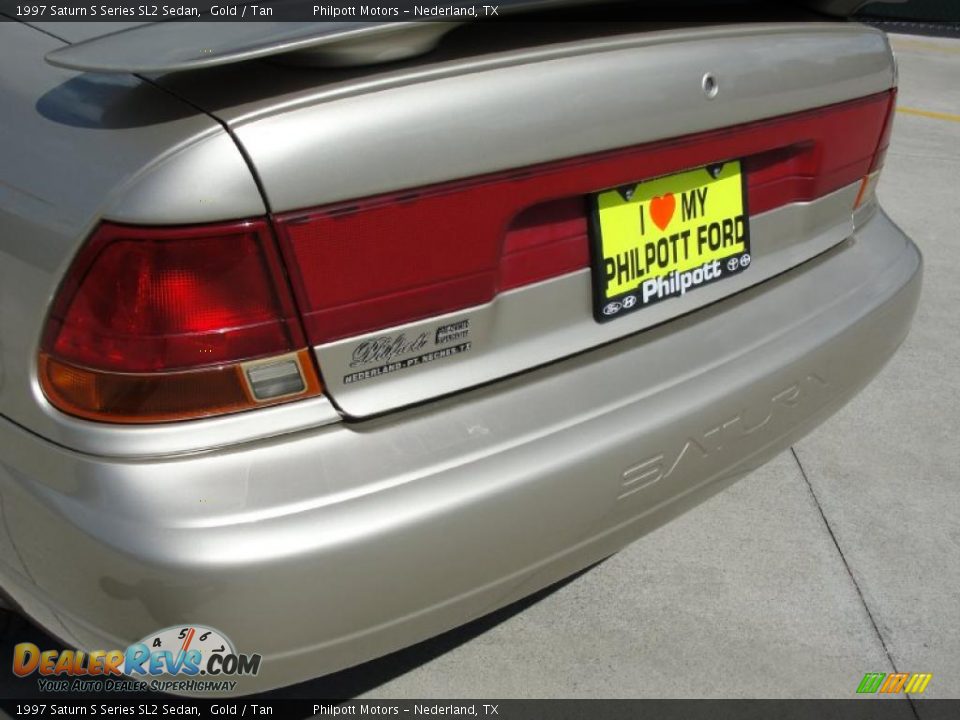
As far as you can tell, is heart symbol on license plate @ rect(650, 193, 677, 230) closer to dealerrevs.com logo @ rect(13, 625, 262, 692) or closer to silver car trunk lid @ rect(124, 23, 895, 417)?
silver car trunk lid @ rect(124, 23, 895, 417)

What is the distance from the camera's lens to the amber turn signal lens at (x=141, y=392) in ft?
4.79

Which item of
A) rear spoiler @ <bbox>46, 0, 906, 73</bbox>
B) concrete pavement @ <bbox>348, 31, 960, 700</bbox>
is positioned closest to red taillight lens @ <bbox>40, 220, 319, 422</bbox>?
rear spoiler @ <bbox>46, 0, 906, 73</bbox>

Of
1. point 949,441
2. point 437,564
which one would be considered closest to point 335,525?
point 437,564

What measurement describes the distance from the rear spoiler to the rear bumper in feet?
1.80

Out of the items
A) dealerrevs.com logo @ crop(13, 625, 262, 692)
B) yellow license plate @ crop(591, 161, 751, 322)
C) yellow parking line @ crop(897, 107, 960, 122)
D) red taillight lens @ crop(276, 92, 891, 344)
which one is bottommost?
yellow parking line @ crop(897, 107, 960, 122)

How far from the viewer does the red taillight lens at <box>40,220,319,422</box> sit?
1410 mm

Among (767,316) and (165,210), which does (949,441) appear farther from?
(165,210)

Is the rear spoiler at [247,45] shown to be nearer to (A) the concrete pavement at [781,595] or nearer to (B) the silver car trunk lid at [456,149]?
(B) the silver car trunk lid at [456,149]

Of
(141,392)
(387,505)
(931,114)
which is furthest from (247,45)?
(931,114)

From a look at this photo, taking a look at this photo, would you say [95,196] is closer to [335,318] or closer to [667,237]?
[335,318]

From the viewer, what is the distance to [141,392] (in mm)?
1461

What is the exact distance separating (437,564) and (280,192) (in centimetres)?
62

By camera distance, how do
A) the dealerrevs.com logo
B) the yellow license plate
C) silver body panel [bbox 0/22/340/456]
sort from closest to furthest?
1. silver body panel [bbox 0/22/340/456]
2. the dealerrevs.com logo
3. the yellow license plate

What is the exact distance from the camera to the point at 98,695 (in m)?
2.12
